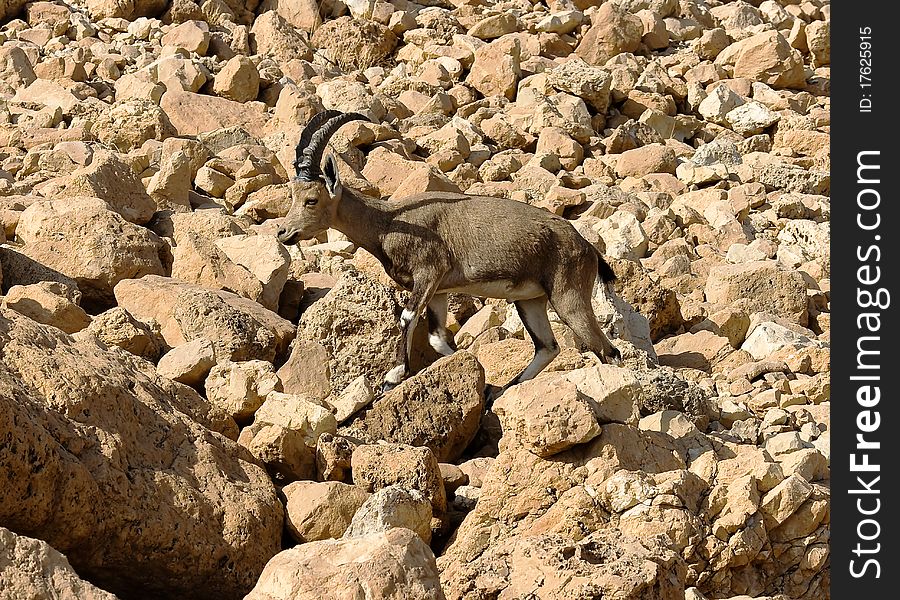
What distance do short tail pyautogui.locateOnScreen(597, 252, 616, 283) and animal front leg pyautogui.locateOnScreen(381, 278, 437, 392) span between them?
1.48m

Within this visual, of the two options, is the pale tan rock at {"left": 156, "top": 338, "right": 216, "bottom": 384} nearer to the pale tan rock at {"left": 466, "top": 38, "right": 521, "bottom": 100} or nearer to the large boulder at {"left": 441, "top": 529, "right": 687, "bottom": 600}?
the large boulder at {"left": 441, "top": 529, "right": 687, "bottom": 600}

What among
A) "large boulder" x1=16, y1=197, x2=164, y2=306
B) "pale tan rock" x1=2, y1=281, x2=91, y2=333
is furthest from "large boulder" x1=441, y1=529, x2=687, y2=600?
"large boulder" x1=16, y1=197, x2=164, y2=306

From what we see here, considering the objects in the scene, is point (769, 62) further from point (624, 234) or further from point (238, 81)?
point (238, 81)

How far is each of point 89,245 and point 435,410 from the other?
3584 millimetres

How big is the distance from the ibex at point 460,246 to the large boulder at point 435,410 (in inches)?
70.0

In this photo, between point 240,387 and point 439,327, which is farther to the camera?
point 439,327

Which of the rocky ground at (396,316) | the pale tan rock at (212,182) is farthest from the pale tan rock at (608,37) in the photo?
the pale tan rock at (212,182)

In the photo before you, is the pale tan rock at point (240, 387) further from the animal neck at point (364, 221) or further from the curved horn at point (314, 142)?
the curved horn at point (314, 142)

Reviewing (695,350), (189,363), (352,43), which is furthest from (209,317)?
(352,43)

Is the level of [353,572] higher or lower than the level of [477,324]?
higher

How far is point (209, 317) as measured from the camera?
28.7 ft

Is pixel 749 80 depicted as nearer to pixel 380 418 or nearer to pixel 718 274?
pixel 718 274

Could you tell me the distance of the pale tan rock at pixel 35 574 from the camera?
3.98m

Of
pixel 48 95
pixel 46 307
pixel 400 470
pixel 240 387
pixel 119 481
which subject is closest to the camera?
pixel 119 481
